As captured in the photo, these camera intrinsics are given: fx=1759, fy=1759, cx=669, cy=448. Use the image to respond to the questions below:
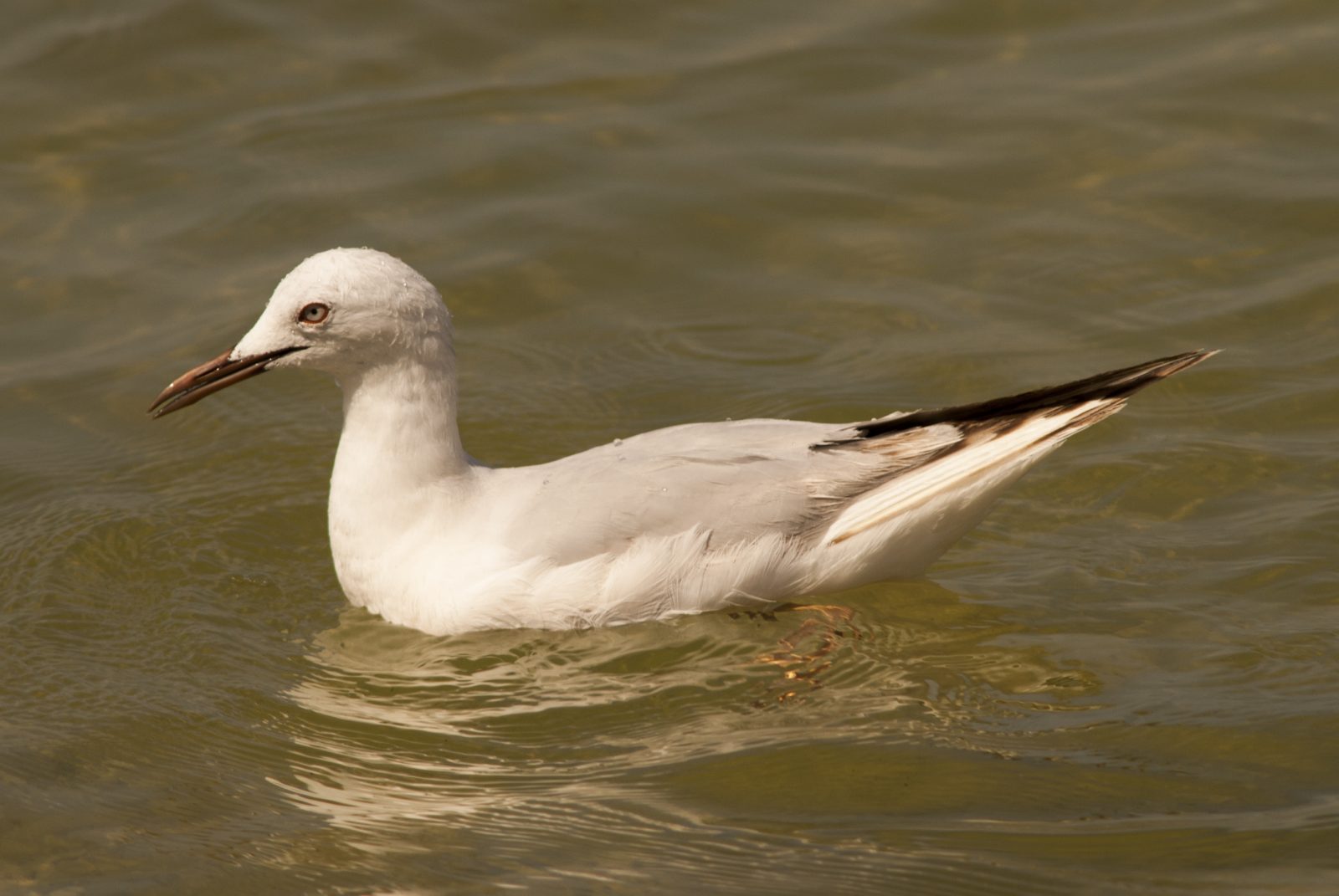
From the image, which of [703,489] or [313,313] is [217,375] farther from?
[703,489]

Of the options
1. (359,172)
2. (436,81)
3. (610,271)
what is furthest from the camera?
(436,81)

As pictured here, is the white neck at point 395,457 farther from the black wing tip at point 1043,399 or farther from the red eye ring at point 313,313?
the black wing tip at point 1043,399

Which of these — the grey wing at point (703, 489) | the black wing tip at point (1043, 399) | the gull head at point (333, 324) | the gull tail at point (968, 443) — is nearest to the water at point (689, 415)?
the grey wing at point (703, 489)

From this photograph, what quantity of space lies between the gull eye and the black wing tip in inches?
71.8

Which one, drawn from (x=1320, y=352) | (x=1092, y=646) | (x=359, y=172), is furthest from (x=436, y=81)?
(x=1092, y=646)

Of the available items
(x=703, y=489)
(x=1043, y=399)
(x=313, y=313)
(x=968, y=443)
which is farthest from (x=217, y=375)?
(x=1043, y=399)

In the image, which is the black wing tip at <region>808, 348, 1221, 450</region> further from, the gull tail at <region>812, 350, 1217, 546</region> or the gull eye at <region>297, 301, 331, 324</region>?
the gull eye at <region>297, 301, 331, 324</region>

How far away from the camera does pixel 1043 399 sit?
6211 mm

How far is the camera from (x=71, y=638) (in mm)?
6531

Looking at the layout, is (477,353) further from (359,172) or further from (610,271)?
(359,172)

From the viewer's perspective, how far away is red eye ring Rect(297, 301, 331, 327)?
6270 millimetres

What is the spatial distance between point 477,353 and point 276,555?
1926 mm

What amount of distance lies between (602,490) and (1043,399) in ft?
5.24

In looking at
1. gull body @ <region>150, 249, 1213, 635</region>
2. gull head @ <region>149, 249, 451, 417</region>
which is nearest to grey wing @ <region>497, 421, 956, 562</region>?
gull body @ <region>150, 249, 1213, 635</region>
